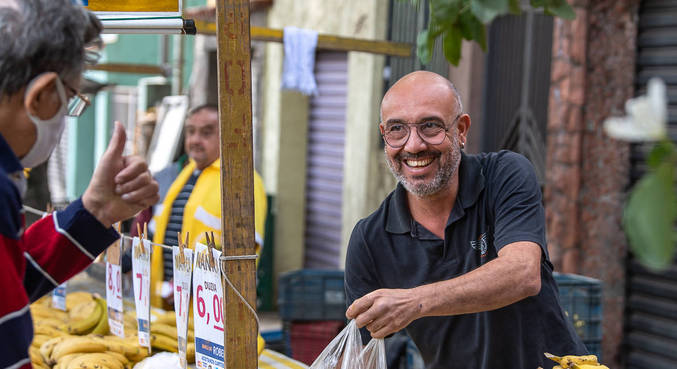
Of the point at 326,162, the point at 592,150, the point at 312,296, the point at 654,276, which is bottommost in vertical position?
the point at 312,296

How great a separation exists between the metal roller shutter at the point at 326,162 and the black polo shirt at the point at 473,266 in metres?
5.12

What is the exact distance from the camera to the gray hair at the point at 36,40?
1478mm

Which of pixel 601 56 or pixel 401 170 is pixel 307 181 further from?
pixel 401 170

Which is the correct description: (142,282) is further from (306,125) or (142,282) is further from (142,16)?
(306,125)

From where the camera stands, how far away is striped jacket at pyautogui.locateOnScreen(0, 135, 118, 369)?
148 cm

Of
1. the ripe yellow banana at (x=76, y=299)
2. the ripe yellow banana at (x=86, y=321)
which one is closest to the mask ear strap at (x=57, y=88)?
the ripe yellow banana at (x=86, y=321)

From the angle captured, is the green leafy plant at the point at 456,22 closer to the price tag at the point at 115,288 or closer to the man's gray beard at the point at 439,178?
the man's gray beard at the point at 439,178

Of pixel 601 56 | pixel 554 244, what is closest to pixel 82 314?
pixel 554 244

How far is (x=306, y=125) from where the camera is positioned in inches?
334

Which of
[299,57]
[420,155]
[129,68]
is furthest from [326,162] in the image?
[420,155]

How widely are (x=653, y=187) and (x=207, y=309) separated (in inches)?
65.9

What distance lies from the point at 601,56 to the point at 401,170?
2943 millimetres

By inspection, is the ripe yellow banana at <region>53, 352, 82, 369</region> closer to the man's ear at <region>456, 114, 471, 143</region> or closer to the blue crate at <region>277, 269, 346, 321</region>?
the man's ear at <region>456, 114, 471, 143</region>

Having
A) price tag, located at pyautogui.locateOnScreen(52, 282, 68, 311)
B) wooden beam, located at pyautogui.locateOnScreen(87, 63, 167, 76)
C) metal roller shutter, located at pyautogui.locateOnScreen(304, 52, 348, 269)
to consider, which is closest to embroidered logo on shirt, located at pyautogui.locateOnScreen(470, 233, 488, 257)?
price tag, located at pyautogui.locateOnScreen(52, 282, 68, 311)
